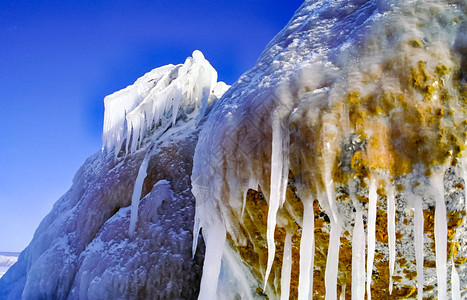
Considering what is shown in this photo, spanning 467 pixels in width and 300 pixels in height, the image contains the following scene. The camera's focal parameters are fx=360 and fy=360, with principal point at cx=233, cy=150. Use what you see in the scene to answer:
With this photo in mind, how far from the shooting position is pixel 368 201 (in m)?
1.91

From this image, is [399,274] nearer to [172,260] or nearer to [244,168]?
[244,168]

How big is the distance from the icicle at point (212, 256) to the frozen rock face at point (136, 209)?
1.02 metres

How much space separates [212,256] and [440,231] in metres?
1.36

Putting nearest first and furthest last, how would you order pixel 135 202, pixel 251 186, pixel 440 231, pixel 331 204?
pixel 440 231 < pixel 331 204 < pixel 251 186 < pixel 135 202

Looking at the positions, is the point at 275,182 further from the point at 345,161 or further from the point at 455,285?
the point at 455,285

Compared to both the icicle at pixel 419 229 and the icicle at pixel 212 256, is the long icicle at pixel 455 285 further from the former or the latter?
the icicle at pixel 212 256

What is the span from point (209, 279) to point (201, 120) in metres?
2.29

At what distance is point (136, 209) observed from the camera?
3793mm

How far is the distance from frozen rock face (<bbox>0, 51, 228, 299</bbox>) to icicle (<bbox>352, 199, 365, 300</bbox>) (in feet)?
6.30

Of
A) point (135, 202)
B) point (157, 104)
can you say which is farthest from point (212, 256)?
Answer: point (157, 104)

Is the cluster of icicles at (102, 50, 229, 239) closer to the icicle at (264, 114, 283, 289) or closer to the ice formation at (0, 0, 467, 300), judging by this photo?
the ice formation at (0, 0, 467, 300)

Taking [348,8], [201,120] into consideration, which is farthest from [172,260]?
[348,8]

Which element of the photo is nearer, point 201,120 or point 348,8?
point 348,8

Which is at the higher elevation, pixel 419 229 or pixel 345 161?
pixel 345 161
